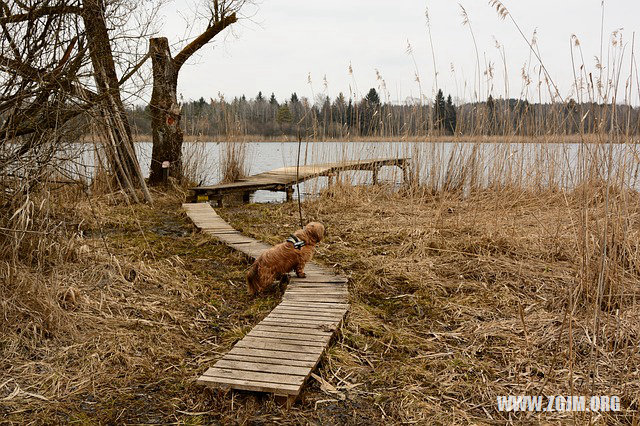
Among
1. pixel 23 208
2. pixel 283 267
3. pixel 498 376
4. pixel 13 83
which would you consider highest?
pixel 13 83

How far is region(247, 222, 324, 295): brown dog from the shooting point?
11.7ft

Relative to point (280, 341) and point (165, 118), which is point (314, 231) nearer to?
point (280, 341)

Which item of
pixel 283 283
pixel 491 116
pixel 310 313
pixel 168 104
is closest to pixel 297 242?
pixel 283 283

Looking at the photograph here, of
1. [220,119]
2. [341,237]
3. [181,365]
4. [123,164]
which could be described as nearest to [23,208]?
[181,365]

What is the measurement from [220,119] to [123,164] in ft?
8.75

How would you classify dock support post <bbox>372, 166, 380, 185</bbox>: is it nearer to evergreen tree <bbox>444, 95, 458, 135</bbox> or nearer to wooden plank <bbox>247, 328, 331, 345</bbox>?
evergreen tree <bbox>444, 95, 458, 135</bbox>

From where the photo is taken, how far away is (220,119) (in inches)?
343

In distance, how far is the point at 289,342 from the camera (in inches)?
103

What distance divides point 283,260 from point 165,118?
466cm

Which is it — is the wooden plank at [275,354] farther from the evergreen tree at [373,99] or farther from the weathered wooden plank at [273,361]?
the evergreen tree at [373,99]

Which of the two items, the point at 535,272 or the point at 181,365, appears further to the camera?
the point at 535,272

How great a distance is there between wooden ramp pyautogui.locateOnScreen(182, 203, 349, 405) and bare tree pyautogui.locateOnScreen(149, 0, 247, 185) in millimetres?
4485

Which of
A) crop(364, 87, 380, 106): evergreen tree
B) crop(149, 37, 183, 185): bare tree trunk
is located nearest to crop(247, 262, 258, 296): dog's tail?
crop(149, 37, 183, 185): bare tree trunk

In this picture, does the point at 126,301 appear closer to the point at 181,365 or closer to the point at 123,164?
the point at 181,365
